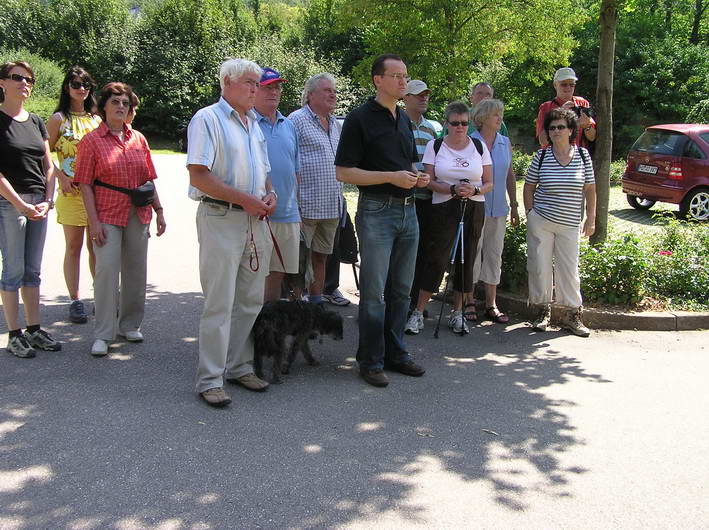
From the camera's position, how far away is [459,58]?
19.5m

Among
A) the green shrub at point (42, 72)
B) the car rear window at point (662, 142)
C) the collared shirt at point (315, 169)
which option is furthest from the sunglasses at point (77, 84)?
the green shrub at point (42, 72)

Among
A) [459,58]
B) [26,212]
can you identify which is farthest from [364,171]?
[459,58]

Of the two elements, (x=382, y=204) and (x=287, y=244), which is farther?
(x=287, y=244)

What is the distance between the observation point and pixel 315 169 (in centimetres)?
592

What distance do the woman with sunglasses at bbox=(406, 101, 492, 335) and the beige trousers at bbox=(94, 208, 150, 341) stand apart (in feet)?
8.00

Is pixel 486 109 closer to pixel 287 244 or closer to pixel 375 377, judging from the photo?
pixel 287 244

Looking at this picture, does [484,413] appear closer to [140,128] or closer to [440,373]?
[440,373]

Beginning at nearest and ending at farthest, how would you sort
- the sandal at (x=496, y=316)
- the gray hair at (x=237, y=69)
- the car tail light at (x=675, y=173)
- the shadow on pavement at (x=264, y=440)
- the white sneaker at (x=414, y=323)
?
the shadow on pavement at (x=264, y=440) < the gray hair at (x=237, y=69) < the white sneaker at (x=414, y=323) < the sandal at (x=496, y=316) < the car tail light at (x=675, y=173)

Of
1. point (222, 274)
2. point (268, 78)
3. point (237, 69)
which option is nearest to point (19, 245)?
point (222, 274)

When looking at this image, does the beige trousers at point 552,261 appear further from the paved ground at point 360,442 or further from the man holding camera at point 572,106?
the man holding camera at point 572,106

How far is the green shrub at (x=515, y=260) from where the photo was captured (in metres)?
6.95

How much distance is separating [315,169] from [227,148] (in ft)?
6.04

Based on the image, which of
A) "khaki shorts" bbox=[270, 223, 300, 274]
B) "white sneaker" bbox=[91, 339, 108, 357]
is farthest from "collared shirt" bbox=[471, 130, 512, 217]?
"white sneaker" bbox=[91, 339, 108, 357]

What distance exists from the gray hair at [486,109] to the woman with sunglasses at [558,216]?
461 mm
